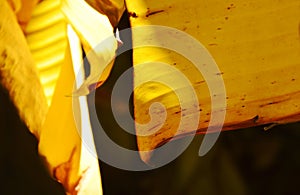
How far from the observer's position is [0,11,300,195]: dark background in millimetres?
918

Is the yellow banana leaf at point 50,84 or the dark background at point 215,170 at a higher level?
the yellow banana leaf at point 50,84

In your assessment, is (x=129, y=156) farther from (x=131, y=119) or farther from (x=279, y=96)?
(x=279, y=96)

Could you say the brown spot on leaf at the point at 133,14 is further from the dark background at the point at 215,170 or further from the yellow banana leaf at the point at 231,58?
the dark background at the point at 215,170

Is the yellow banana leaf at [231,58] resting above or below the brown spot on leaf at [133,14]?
below

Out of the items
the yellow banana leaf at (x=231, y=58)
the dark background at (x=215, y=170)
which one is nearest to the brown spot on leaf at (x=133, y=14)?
the yellow banana leaf at (x=231, y=58)

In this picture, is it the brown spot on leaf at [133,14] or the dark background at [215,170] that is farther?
the dark background at [215,170]

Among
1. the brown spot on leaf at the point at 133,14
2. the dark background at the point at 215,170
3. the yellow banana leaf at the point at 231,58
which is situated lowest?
the dark background at the point at 215,170

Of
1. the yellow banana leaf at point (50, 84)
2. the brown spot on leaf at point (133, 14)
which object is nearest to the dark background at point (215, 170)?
the yellow banana leaf at point (50, 84)

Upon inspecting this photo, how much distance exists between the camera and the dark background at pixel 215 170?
0.92 m

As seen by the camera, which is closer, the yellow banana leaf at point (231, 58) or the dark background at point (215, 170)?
the yellow banana leaf at point (231, 58)

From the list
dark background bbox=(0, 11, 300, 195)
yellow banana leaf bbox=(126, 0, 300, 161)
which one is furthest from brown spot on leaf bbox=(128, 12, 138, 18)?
dark background bbox=(0, 11, 300, 195)

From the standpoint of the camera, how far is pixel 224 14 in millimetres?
617

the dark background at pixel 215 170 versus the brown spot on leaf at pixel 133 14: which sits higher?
the brown spot on leaf at pixel 133 14

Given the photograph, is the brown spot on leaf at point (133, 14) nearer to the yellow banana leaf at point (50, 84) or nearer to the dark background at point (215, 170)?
the yellow banana leaf at point (50, 84)
